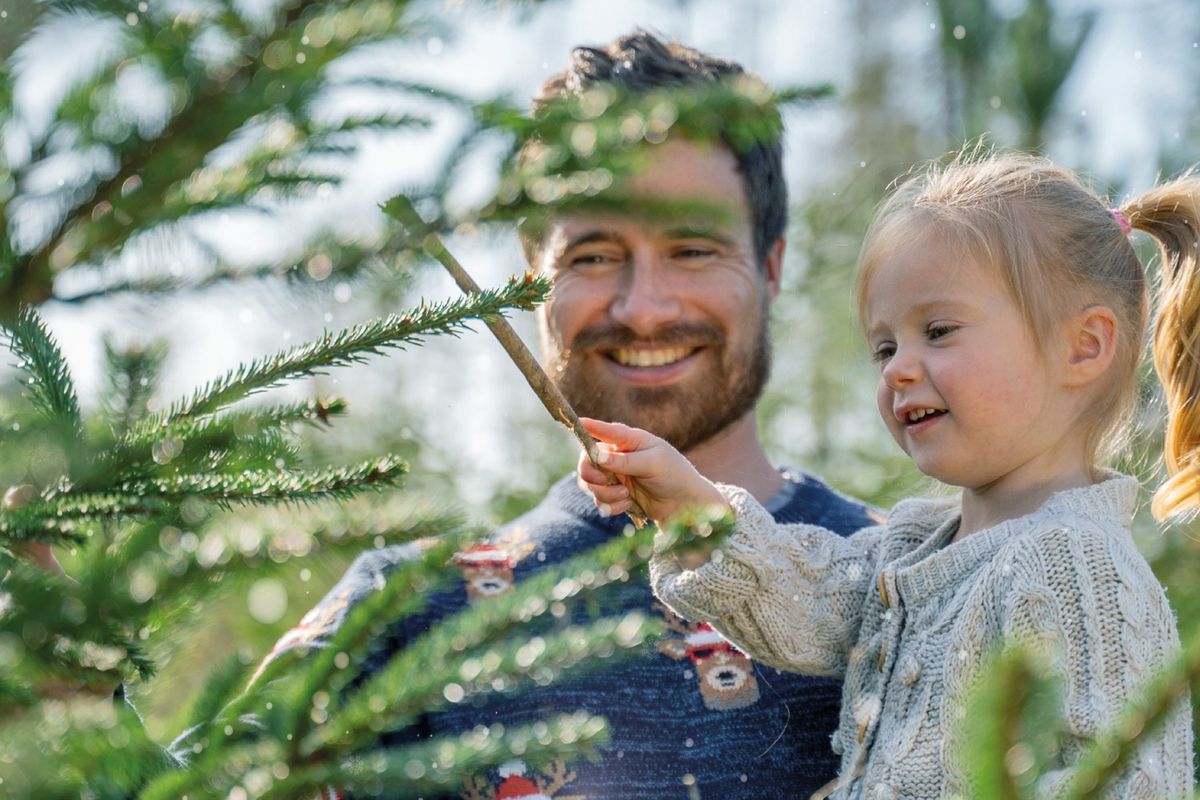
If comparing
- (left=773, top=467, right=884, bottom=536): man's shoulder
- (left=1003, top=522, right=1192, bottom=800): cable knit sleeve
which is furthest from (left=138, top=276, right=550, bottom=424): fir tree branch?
(left=773, top=467, right=884, bottom=536): man's shoulder

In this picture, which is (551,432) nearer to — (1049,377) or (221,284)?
(1049,377)

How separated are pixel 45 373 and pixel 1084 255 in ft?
4.82

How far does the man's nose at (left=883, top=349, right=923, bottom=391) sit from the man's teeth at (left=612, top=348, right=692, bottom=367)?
101cm

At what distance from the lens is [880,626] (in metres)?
1.89

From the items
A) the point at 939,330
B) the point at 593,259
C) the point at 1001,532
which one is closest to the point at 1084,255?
the point at 939,330

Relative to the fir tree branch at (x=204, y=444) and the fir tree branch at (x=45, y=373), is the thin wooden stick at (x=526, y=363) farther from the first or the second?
the fir tree branch at (x=45, y=373)

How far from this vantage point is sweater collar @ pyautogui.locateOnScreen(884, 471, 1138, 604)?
1673 millimetres

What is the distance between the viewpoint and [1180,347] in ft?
6.42

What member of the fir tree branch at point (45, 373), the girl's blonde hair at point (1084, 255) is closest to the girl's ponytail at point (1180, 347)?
the girl's blonde hair at point (1084, 255)

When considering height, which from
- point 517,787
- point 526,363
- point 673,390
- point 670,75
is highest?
point 526,363

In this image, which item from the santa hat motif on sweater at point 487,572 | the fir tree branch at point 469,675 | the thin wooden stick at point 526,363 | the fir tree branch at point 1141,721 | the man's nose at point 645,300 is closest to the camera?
the fir tree branch at point 1141,721

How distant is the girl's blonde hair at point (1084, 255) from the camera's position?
1809 mm

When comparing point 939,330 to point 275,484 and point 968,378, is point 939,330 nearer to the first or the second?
point 968,378

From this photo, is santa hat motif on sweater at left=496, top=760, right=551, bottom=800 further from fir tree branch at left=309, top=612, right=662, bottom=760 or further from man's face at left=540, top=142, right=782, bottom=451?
fir tree branch at left=309, top=612, right=662, bottom=760
